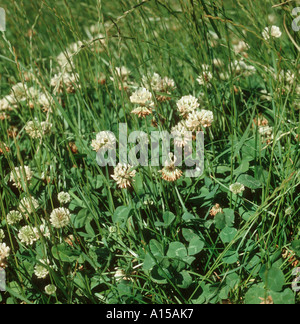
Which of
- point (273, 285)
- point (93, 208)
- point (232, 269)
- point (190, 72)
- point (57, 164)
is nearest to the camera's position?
point (273, 285)

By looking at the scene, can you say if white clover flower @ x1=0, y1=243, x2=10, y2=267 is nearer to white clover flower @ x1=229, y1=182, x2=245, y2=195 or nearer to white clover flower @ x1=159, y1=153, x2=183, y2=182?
white clover flower @ x1=159, y1=153, x2=183, y2=182

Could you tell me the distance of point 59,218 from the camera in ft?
3.98

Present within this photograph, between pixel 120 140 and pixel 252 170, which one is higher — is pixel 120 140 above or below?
above

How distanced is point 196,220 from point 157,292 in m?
0.27

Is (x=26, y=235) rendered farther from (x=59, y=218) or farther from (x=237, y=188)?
(x=237, y=188)

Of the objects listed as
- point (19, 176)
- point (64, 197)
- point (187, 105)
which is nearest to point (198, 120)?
point (187, 105)

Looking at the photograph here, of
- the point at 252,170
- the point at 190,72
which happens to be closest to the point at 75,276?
the point at 252,170

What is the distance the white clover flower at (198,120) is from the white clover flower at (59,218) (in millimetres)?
557

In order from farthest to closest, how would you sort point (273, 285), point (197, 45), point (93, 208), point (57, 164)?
1. point (57, 164)
2. point (197, 45)
3. point (93, 208)
4. point (273, 285)

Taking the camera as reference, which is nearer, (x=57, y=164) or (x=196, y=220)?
(x=196, y=220)

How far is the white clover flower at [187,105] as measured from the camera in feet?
4.32

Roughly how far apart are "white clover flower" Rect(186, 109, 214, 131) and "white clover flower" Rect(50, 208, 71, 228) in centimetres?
56

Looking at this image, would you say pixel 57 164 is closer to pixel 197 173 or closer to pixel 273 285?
pixel 197 173

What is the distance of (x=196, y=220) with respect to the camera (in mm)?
1149
